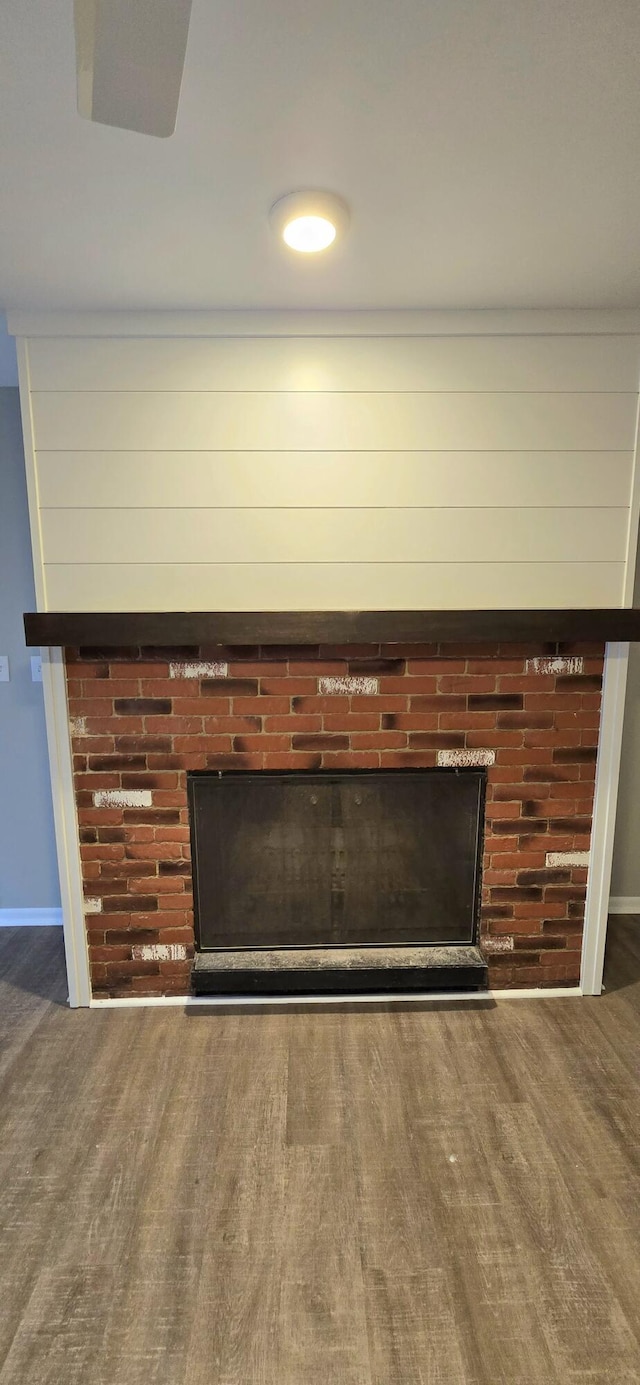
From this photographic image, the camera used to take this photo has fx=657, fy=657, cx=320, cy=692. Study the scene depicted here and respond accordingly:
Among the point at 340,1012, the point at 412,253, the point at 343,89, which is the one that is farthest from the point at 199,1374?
the point at 412,253

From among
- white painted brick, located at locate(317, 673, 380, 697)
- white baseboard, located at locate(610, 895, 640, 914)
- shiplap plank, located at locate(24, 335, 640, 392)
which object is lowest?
white baseboard, located at locate(610, 895, 640, 914)

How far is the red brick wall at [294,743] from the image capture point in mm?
2168

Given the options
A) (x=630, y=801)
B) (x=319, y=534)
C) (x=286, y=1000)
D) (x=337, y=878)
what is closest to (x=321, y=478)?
(x=319, y=534)

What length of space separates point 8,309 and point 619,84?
1646 millimetres

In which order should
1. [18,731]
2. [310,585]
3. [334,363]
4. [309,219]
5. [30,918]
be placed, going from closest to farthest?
[309,219] → [334,363] → [310,585] → [18,731] → [30,918]

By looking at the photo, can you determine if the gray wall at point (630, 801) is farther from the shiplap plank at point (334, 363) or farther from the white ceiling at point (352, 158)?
the white ceiling at point (352, 158)

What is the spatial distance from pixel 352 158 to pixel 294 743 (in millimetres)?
1538

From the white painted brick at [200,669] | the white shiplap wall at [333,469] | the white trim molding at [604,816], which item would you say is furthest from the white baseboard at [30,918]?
the white trim molding at [604,816]

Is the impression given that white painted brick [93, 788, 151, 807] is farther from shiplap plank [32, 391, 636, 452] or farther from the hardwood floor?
shiplap plank [32, 391, 636, 452]

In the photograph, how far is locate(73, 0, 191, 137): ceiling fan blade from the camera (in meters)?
0.69

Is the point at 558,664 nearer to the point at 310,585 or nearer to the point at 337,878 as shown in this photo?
the point at 310,585

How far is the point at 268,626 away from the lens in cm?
204

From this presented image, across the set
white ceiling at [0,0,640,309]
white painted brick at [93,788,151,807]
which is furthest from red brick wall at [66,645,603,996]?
white ceiling at [0,0,640,309]

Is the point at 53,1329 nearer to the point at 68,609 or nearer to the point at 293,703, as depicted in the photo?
the point at 293,703
